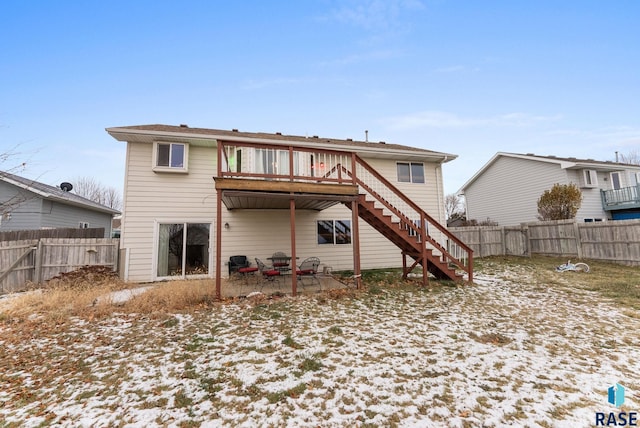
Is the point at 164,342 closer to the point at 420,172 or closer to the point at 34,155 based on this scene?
the point at 34,155

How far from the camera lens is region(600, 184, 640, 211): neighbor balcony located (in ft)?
52.3

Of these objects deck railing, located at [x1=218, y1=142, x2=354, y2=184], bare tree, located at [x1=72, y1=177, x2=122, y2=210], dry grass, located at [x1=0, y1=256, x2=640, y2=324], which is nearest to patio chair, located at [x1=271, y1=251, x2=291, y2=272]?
dry grass, located at [x1=0, y1=256, x2=640, y2=324]

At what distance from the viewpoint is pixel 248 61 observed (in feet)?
44.2

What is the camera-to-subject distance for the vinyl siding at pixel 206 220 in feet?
28.9

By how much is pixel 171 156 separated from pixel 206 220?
2575mm

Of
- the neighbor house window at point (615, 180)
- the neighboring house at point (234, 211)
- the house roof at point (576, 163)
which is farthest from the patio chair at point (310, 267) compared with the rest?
the neighbor house window at point (615, 180)

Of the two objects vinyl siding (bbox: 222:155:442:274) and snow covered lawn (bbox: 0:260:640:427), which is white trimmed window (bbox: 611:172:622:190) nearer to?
vinyl siding (bbox: 222:155:442:274)

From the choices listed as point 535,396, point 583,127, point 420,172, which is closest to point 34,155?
point 535,396

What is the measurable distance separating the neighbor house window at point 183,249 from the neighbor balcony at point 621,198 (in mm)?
23892

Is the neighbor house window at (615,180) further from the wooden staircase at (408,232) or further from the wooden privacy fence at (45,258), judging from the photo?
the wooden privacy fence at (45,258)

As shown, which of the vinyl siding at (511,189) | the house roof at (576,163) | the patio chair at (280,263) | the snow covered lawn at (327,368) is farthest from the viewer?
the vinyl siding at (511,189)

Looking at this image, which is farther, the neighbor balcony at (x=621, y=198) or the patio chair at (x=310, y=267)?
the neighbor balcony at (x=621, y=198)

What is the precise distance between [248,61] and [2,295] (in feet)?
43.3

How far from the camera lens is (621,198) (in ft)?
53.3
